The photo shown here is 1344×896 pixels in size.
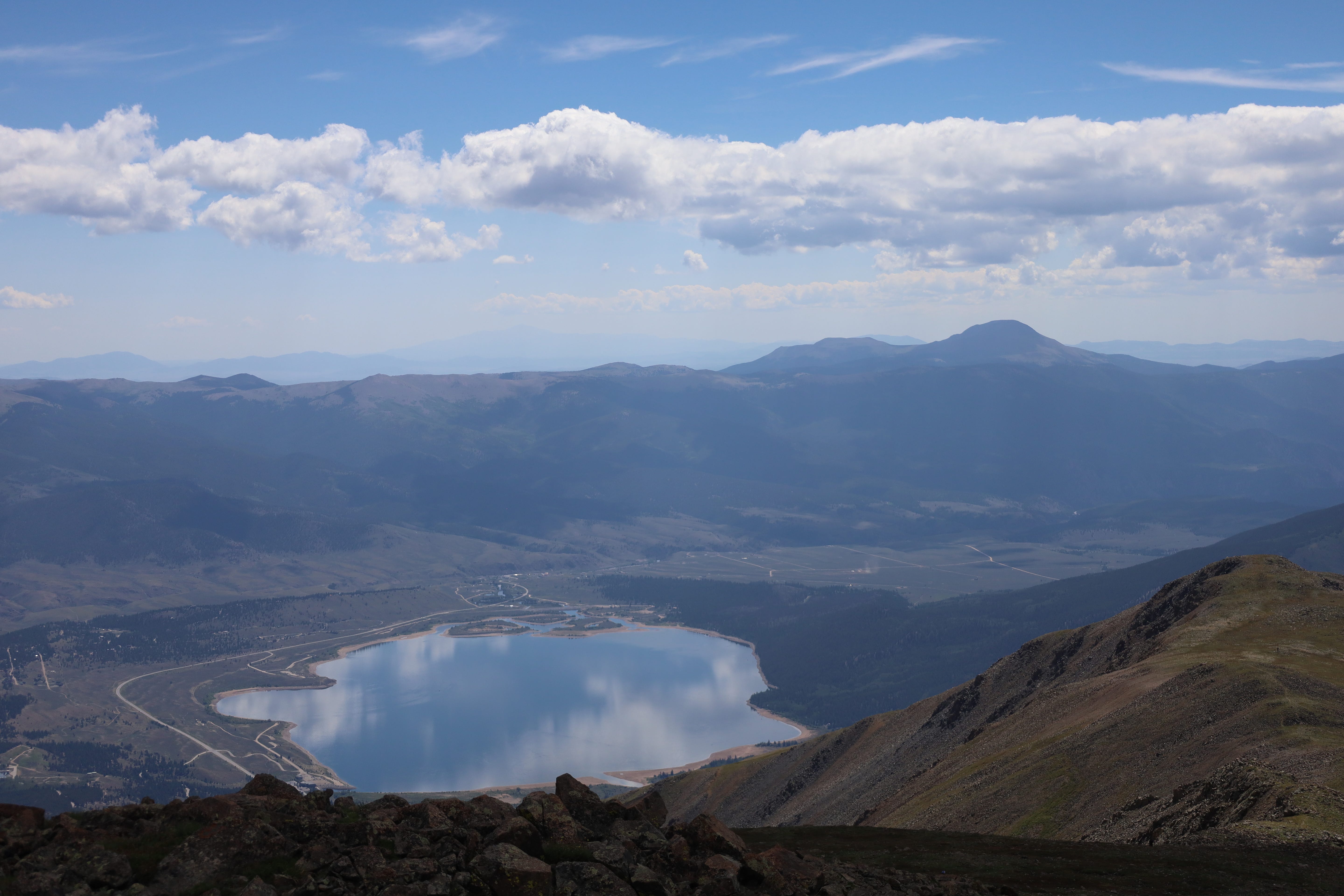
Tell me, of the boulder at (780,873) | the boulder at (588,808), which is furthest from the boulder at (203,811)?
the boulder at (780,873)

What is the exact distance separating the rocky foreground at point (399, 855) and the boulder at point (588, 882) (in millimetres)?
36

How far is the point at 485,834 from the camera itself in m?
29.4

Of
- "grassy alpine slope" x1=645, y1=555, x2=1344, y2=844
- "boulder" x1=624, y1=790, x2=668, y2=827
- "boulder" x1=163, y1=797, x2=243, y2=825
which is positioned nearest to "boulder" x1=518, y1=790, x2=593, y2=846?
"boulder" x1=624, y1=790, x2=668, y2=827

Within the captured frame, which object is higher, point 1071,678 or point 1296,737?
point 1296,737

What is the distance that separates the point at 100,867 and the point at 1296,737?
57379 mm

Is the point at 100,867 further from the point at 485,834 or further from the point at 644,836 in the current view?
the point at 644,836

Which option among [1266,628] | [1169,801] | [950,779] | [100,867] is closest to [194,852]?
[100,867]

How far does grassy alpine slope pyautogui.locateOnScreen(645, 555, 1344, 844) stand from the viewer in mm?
48781

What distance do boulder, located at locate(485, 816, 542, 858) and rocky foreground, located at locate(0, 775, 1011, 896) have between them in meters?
0.04

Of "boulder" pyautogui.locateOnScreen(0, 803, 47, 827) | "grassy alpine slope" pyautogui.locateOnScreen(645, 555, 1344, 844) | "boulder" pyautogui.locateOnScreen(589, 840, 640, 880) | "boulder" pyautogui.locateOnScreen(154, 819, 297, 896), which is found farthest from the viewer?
"grassy alpine slope" pyautogui.locateOnScreen(645, 555, 1344, 844)

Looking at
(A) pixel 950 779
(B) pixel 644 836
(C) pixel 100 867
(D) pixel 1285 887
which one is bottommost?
(A) pixel 950 779

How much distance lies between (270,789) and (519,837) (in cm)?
1069

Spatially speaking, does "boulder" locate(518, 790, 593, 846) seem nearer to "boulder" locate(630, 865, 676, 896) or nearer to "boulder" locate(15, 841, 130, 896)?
"boulder" locate(630, 865, 676, 896)

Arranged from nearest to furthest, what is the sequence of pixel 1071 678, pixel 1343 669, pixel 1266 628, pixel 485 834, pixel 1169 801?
1. pixel 485 834
2. pixel 1169 801
3. pixel 1343 669
4. pixel 1266 628
5. pixel 1071 678
